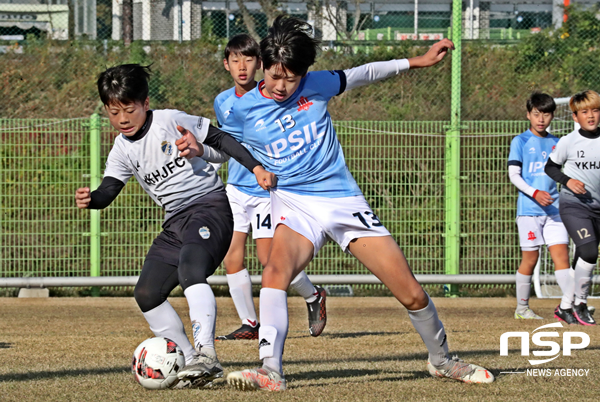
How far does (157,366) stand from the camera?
4.23 meters

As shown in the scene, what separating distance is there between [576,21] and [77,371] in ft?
33.0

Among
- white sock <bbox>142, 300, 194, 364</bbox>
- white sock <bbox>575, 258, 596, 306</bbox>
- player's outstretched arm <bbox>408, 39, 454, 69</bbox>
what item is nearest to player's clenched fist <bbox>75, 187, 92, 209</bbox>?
white sock <bbox>142, 300, 194, 364</bbox>

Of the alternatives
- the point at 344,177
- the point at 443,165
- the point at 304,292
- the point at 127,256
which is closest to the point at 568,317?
the point at 304,292

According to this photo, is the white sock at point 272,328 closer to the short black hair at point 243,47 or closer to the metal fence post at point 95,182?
the short black hair at point 243,47

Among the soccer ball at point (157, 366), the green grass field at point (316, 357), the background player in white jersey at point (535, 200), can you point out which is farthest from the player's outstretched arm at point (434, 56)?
the background player in white jersey at point (535, 200)

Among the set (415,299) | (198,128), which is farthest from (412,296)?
(198,128)

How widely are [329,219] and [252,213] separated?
251cm

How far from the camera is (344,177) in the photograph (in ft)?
14.9

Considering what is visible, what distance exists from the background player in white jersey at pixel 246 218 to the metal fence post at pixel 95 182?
419 cm

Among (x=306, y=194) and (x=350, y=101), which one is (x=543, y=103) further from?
(x=306, y=194)

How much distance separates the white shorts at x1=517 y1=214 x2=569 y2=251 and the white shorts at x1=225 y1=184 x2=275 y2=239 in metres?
3.14

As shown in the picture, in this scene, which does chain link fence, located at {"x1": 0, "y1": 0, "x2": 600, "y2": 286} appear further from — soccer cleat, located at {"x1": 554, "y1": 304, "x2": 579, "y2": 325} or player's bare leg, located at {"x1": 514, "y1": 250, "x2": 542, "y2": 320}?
soccer cleat, located at {"x1": 554, "y1": 304, "x2": 579, "y2": 325}

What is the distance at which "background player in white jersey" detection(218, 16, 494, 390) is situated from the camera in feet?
14.2

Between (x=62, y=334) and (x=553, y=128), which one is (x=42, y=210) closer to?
(x=62, y=334)
